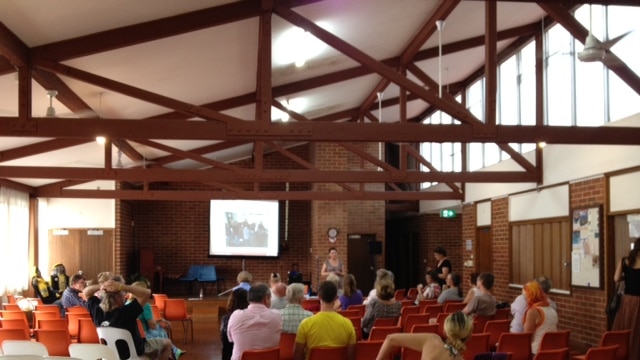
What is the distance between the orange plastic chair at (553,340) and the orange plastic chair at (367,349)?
6.12 feet

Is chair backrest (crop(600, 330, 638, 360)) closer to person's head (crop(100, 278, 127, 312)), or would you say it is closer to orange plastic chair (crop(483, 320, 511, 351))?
orange plastic chair (crop(483, 320, 511, 351))

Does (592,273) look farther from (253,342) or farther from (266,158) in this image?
(266,158)

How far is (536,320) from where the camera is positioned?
724cm

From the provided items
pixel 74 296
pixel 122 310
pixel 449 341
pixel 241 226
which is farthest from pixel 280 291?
→ pixel 241 226

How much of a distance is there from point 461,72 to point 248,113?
4846 millimetres

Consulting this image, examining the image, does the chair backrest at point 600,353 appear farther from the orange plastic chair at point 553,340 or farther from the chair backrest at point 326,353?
the chair backrest at point 326,353

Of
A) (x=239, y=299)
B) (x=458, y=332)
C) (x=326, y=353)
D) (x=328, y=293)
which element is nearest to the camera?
(x=458, y=332)

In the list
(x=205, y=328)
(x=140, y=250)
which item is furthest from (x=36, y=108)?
(x=140, y=250)

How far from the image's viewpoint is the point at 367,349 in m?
5.73

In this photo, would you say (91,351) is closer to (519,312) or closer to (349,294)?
(349,294)

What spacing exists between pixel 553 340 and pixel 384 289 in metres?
1.67

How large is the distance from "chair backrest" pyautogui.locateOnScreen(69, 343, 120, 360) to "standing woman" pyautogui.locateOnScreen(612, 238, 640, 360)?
5380 mm

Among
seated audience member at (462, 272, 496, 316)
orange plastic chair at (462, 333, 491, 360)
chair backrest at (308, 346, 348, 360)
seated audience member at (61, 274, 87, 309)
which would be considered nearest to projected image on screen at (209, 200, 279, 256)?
seated audience member at (61, 274, 87, 309)

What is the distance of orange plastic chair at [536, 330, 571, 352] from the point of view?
6676 mm
